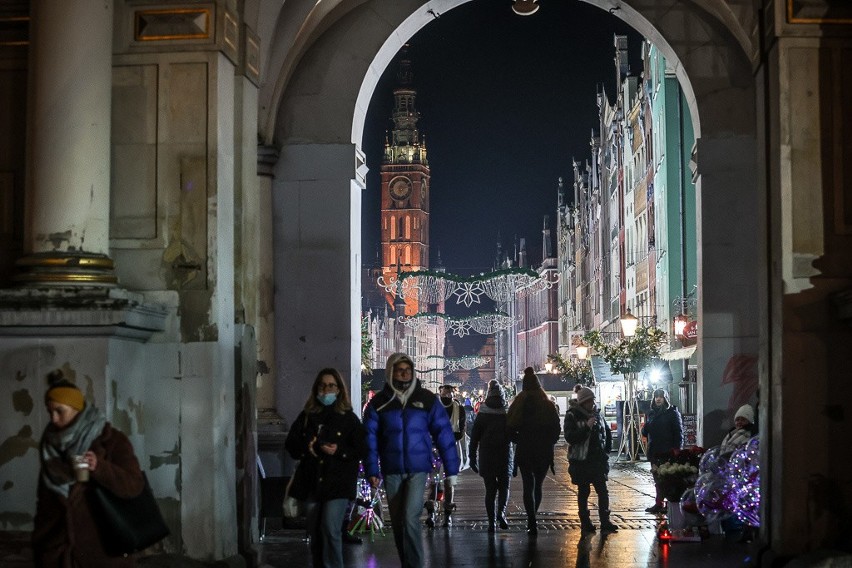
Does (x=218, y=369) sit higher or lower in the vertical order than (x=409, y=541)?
higher

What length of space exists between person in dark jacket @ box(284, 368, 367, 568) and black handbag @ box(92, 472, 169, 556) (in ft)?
11.9

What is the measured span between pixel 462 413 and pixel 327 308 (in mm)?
2400

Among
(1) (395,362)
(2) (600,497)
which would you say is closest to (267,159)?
(2) (600,497)

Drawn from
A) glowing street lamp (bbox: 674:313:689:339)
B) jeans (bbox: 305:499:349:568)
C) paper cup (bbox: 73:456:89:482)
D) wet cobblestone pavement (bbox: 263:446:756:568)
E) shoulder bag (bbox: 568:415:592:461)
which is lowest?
wet cobblestone pavement (bbox: 263:446:756:568)

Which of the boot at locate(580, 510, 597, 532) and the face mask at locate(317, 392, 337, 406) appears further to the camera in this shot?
the boot at locate(580, 510, 597, 532)

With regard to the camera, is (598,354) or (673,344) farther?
(673,344)

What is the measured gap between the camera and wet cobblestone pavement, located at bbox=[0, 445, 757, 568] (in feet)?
43.7

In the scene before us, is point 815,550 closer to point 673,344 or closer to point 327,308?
point 327,308

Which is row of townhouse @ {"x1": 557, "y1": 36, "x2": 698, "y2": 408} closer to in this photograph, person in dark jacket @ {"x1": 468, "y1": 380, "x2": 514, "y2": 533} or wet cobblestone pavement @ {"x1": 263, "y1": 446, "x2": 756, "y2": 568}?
wet cobblestone pavement @ {"x1": 263, "y1": 446, "x2": 756, "y2": 568}

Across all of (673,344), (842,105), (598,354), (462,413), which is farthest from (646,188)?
(842,105)

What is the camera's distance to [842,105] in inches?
455

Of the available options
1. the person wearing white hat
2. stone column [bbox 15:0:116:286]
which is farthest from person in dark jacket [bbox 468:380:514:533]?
stone column [bbox 15:0:116:286]

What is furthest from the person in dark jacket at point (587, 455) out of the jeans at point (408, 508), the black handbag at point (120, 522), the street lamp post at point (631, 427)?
the street lamp post at point (631, 427)

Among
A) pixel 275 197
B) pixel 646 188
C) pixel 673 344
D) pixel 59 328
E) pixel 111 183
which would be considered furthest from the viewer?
pixel 646 188
